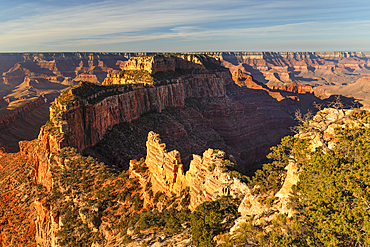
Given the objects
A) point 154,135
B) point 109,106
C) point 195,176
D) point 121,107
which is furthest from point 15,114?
point 195,176

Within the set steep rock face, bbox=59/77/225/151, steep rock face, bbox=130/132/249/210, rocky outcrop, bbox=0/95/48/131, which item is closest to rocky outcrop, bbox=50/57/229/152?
steep rock face, bbox=59/77/225/151

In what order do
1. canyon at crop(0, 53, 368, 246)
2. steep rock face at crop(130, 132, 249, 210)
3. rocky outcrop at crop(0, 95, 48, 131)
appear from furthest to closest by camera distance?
rocky outcrop at crop(0, 95, 48, 131)
canyon at crop(0, 53, 368, 246)
steep rock face at crop(130, 132, 249, 210)

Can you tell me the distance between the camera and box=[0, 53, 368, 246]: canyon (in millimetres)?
37594

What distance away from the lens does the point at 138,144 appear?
74.1 m

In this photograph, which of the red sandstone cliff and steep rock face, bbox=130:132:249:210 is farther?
the red sandstone cliff

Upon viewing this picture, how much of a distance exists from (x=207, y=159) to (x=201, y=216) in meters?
9.38

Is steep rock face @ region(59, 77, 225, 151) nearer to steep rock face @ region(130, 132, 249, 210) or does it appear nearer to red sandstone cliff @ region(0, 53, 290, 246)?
red sandstone cliff @ region(0, 53, 290, 246)

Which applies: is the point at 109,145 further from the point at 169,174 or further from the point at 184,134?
the point at 169,174

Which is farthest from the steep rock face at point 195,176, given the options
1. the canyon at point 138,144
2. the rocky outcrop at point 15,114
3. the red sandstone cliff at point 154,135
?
the rocky outcrop at point 15,114

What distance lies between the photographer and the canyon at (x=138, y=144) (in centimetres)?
3759

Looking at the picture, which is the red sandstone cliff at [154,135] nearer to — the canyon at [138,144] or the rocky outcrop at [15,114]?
the canyon at [138,144]

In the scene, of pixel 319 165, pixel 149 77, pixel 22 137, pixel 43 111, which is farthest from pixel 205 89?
pixel 43 111

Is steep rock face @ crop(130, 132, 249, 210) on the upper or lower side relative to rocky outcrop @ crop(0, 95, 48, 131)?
upper

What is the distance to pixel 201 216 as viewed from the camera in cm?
2748
